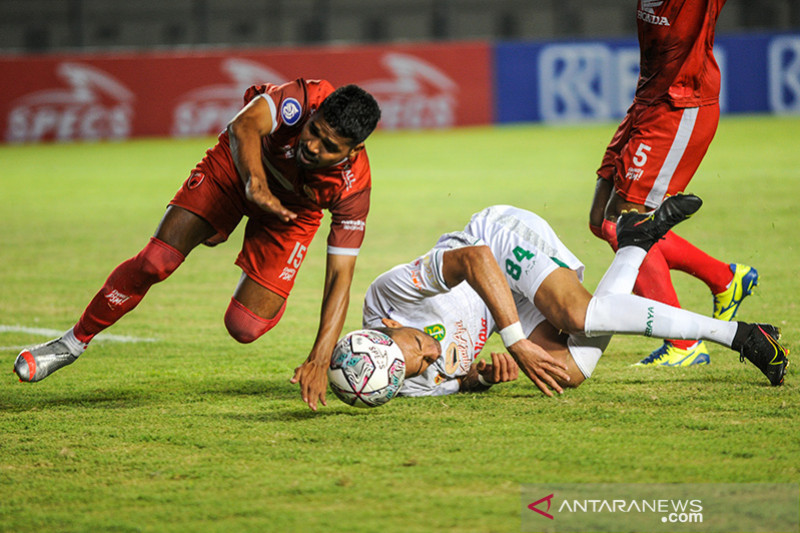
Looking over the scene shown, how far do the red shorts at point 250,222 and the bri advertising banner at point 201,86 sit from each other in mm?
17526

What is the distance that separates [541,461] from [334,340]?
114 cm

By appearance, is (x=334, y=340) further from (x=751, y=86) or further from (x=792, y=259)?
(x=751, y=86)

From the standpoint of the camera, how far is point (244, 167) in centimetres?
454

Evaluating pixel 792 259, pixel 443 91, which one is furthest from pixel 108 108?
pixel 792 259

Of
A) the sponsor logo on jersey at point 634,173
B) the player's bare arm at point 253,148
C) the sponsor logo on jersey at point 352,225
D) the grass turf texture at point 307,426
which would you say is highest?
the player's bare arm at point 253,148

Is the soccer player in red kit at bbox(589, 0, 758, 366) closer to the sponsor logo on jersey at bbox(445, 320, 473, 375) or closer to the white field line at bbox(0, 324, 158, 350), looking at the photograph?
the sponsor logo on jersey at bbox(445, 320, 473, 375)

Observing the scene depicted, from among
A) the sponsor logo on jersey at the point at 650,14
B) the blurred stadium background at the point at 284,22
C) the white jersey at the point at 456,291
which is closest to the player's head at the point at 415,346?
the white jersey at the point at 456,291

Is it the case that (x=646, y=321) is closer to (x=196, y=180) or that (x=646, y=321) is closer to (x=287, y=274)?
(x=287, y=274)

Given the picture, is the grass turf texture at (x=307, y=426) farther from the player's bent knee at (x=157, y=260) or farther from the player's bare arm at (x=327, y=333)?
the player's bent knee at (x=157, y=260)

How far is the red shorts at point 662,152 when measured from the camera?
5504mm

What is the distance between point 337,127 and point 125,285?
1447mm

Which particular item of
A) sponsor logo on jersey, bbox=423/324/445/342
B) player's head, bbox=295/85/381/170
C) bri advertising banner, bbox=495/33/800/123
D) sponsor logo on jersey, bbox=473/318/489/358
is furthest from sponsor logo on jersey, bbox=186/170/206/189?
bri advertising banner, bbox=495/33/800/123

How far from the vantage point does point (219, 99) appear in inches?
896

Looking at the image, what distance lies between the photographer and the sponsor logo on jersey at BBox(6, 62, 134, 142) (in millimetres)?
22516
